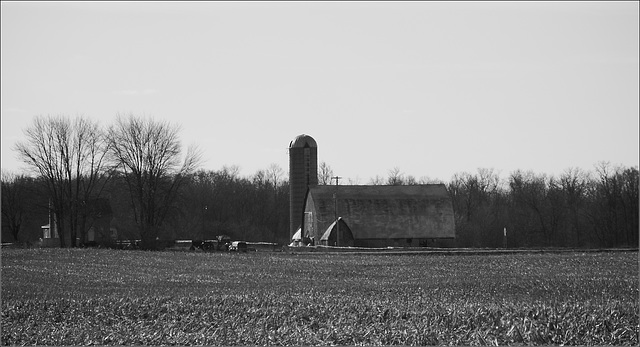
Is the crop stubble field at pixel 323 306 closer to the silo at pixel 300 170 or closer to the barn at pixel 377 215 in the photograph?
the barn at pixel 377 215

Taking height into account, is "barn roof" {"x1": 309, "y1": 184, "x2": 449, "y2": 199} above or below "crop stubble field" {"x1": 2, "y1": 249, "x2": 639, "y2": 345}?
above

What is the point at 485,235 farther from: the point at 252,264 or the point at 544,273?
the point at 544,273

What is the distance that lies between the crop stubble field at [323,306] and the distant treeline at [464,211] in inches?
1445

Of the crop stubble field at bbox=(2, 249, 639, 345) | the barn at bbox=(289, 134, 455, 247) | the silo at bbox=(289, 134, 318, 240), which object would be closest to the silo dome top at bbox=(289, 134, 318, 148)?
the silo at bbox=(289, 134, 318, 240)

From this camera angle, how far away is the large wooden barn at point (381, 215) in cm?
7725

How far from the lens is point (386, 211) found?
256 ft

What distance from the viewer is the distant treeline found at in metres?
83.4

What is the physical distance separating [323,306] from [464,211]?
88139 mm

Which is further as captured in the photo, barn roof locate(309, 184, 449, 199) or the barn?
barn roof locate(309, 184, 449, 199)

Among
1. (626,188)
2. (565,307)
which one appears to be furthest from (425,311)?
(626,188)

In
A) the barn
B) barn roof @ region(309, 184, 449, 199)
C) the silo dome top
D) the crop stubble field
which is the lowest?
the crop stubble field

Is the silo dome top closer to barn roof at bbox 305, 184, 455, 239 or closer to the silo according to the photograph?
the silo

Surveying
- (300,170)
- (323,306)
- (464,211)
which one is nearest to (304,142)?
(300,170)

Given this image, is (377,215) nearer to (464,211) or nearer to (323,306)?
(464,211)
